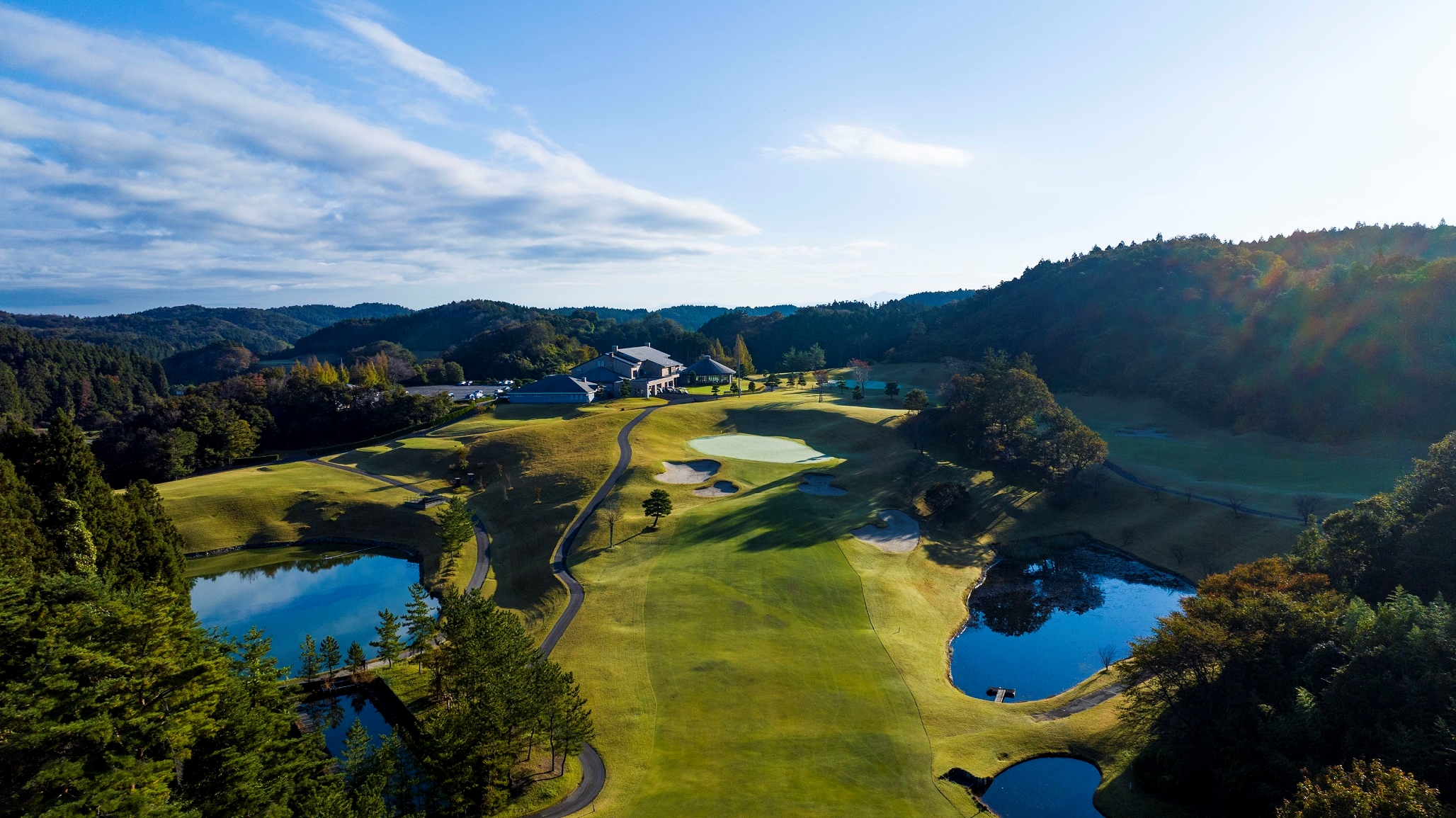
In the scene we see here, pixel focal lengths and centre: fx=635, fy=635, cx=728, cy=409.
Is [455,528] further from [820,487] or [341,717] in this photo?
[820,487]

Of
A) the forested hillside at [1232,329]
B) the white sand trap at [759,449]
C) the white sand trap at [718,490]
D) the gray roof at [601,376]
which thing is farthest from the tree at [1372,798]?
the gray roof at [601,376]

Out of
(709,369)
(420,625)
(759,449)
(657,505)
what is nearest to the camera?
(420,625)

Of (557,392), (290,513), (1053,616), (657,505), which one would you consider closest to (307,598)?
(290,513)

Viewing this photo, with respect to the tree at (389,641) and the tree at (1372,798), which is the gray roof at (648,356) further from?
the tree at (1372,798)

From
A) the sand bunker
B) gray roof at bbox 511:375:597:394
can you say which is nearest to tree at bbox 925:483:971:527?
the sand bunker

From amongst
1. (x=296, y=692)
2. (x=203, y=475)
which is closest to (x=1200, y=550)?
(x=296, y=692)

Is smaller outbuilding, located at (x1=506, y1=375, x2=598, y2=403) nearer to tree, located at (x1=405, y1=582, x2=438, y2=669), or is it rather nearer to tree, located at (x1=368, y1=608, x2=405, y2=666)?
tree, located at (x1=405, y1=582, x2=438, y2=669)
